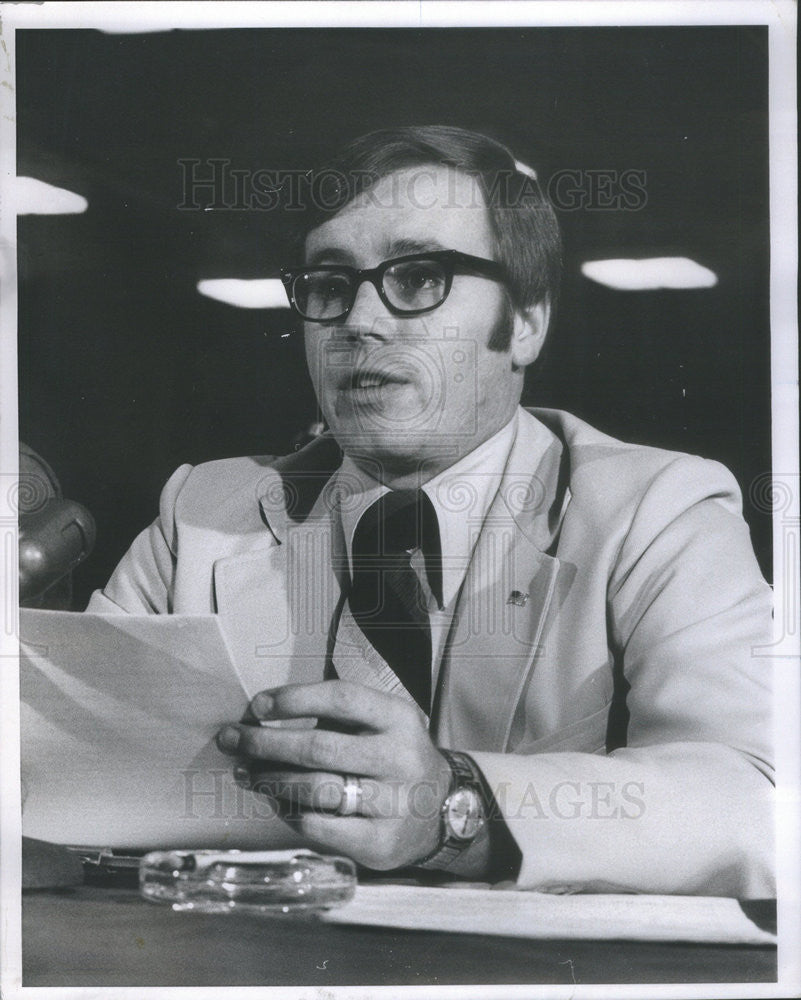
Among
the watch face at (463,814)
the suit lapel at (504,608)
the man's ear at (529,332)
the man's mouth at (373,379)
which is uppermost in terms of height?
the man's ear at (529,332)

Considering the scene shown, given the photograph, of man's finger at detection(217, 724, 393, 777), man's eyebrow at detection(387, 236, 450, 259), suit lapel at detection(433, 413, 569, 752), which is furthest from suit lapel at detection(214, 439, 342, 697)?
man's eyebrow at detection(387, 236, 450, 259)

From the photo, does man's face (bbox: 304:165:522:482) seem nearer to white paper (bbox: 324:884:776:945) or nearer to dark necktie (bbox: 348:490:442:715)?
dark necktie (bbox: 348:490:442:715)

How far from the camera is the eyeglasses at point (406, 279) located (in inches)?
73.3

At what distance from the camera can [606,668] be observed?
1849 mm

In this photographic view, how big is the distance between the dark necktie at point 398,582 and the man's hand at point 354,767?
0.07 meters

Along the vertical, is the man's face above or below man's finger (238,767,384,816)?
above

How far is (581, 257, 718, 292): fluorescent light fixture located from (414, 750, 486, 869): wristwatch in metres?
0.89

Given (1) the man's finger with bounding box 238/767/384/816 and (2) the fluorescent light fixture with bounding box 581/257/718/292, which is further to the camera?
(2) the fluorescent light fixture with bounding box 581/257/718/292

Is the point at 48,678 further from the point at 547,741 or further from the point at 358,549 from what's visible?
the point at 547,741

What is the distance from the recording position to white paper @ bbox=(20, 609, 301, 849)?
184 centimetres

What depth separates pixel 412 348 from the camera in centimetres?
187

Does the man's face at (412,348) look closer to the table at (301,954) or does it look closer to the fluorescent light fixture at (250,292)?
the fluorescent light fixture at (250,292)

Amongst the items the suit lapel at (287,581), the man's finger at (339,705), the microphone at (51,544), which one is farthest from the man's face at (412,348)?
the microphone at (51,544)

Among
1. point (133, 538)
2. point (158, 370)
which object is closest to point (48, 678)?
point (133, 538)
